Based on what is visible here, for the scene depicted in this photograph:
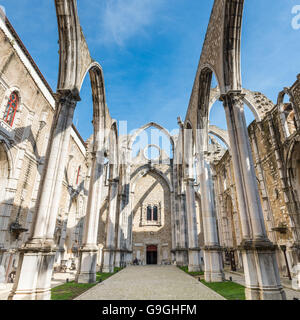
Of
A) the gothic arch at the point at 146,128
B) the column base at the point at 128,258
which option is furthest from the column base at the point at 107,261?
the gothic arch at the point at 146,128

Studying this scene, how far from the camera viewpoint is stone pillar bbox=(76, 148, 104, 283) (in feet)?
27.2

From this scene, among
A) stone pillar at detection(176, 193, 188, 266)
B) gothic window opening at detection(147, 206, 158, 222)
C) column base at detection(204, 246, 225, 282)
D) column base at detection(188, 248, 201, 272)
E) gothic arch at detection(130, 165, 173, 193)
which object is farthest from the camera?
gothic arch at detection(130, 165, 173, 193)

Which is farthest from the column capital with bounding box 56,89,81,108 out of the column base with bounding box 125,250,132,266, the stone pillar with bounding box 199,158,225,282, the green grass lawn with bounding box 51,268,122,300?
the column base with bounding box 125,250,132,266

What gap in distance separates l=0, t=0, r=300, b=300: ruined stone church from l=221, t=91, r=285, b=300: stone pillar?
0.03m

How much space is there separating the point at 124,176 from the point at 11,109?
37.5 ft

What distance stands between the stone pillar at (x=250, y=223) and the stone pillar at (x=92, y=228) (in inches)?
240

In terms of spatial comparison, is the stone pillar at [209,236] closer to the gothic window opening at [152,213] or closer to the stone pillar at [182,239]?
the stone pillar at [182,239]

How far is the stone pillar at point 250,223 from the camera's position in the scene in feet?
15.7

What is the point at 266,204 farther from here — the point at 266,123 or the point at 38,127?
the point at 38,127

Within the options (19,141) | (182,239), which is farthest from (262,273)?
(182,239)

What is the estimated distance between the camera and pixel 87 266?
27.4 feet

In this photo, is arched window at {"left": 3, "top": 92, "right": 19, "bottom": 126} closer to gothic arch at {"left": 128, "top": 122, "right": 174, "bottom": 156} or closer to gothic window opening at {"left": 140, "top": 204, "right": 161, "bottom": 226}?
gothic arch at {"left": 128, "top": 122, "right": 174, "bottom": 156}

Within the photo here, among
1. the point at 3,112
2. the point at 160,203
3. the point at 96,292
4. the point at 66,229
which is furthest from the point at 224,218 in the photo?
the point at 3,112

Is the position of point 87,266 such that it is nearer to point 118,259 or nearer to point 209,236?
point 209,236
